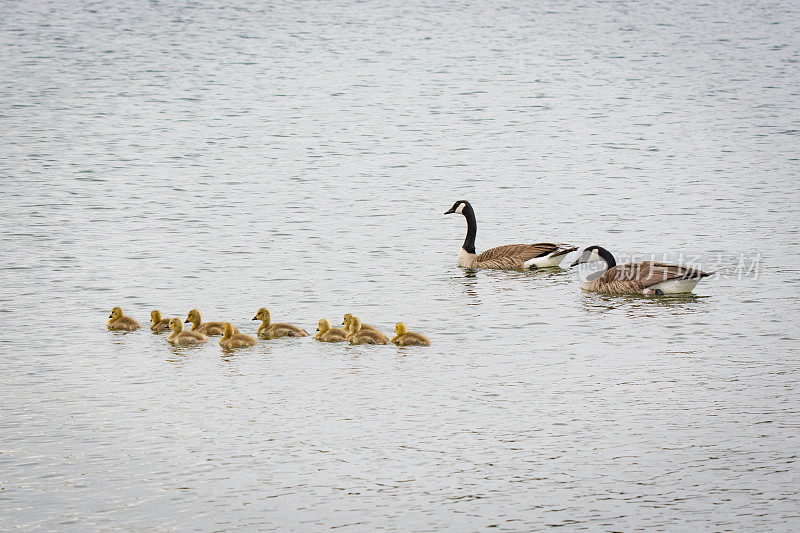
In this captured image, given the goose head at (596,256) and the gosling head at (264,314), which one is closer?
the gosling head at (264,314)

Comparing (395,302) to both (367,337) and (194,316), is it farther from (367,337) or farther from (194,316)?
(194,316)

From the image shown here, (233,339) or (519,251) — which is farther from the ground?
(519,251)

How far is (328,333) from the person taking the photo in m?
12.7

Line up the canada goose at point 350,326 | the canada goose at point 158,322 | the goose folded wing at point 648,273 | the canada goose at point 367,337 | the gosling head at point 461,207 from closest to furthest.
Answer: the canada goose at point 367,337 < the canada goose at point 350,326 < the canada goose at point 158,322 < the goose folded wing at point 648,273 < the gosling head at point 461,207

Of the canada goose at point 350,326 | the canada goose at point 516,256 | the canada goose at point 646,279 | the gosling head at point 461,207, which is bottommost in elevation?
the canada goose at point 350,326

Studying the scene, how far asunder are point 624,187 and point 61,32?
106 ft

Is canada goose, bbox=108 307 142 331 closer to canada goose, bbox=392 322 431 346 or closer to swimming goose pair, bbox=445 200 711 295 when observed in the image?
canada goose, bbox=392 322 431 346

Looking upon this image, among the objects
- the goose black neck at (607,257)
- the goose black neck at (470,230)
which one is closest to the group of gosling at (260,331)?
the goose black neck at (607,257)

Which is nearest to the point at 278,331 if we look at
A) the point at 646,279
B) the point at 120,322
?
the point at 120,322

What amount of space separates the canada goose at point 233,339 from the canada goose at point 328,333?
28.0 inches

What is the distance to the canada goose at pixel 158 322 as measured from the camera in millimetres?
13156

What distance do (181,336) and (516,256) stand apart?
6.05m

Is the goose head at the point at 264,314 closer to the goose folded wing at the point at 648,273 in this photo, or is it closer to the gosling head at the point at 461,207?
the goose folded wing at the point at 648,273

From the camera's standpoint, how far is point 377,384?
11250 millimetres
